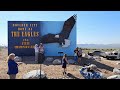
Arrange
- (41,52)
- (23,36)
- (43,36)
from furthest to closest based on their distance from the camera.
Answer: (43,36) < (23,36) < (41,52)

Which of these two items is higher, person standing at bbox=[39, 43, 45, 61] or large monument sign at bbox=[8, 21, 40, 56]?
large monument sign at bbox=[8, 21, 40, 56]

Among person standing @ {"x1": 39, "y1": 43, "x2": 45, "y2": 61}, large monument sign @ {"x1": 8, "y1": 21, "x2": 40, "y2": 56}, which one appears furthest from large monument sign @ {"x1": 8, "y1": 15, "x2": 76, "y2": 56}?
person standing @ {"x1": 39, "y1": 43, "x2": 45, "y2": 61}

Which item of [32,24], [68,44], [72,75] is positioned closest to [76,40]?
[68,44]

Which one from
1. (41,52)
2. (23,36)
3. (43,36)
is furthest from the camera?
(43,36)

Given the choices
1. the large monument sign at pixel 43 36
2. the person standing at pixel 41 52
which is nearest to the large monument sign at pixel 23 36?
the large monument sign at pixel 43 36

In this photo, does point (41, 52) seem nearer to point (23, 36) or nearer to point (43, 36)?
point (43, 36)

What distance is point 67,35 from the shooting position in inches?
444

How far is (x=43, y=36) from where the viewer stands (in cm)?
1113

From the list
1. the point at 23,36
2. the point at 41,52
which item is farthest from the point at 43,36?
the point at 41,52

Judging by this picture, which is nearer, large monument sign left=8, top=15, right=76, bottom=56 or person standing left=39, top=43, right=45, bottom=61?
person standing left=39, top=43, right=45, bottom=61

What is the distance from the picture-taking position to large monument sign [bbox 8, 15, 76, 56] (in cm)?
1092

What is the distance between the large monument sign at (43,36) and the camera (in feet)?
35.8

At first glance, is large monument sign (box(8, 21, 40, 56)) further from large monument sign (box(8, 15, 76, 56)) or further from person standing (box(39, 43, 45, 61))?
person standing (box(39, 43, 45, 61))
